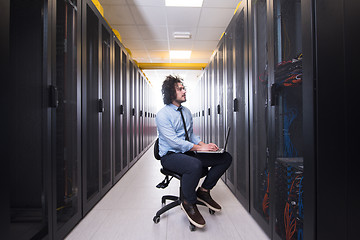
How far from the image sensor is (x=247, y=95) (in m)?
1.71

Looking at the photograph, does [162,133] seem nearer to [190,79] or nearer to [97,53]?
[97,53]

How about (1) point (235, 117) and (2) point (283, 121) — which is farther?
(1) point (235, 117)

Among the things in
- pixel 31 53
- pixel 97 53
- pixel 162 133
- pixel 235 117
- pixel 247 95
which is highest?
pixel 97 53

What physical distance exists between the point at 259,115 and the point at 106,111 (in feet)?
5.23

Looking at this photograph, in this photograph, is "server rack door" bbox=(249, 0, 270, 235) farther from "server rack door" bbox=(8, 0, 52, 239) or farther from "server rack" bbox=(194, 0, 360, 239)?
"server rack door" bbox=(8, 0, 52, 239)

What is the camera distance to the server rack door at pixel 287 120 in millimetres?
1106

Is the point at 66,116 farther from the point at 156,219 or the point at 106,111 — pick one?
the point at 156,219

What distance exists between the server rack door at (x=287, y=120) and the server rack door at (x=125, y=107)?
7.14ft

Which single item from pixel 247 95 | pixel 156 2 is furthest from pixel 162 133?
pixel 156 2

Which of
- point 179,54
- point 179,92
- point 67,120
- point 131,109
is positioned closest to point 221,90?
point 179,92

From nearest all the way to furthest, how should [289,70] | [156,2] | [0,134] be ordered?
[0,134] → [289,70] → [156,2]

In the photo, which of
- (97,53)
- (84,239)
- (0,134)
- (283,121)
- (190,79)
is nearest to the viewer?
(0,134)

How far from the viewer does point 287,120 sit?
122 cm

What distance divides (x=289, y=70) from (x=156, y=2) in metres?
2.70
